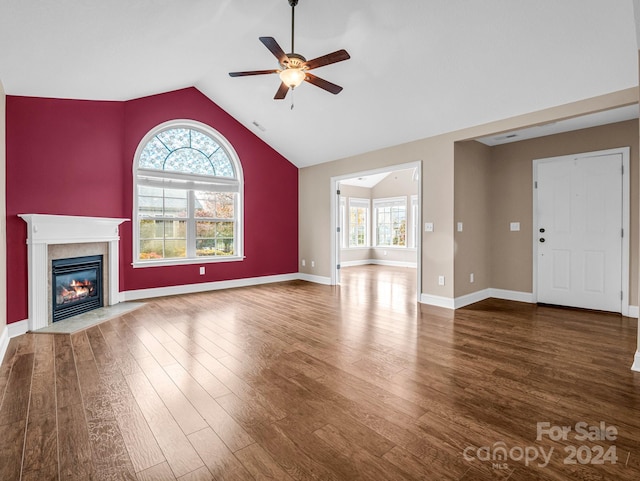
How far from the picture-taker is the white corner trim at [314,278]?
22.5 ft

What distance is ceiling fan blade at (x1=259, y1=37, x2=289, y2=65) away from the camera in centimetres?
272

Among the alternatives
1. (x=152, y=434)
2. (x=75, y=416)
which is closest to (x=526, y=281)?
(x=152, y=434)

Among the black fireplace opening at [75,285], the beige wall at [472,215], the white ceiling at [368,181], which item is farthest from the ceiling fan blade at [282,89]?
the white ceiling at [368,181]

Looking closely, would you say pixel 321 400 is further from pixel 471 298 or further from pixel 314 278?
pixel 314 278

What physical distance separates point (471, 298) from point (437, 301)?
655 mm

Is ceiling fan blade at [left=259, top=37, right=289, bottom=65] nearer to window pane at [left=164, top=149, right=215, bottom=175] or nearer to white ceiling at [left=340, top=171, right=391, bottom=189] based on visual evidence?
A: window pane at [left=164, top=149, right=215, bottom=175]

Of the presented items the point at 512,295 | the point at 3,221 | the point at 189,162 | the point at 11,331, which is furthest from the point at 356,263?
the point at 3,221

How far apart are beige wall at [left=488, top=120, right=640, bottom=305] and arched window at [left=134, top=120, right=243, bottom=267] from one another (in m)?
4.75

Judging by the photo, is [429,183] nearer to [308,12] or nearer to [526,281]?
[526,281]

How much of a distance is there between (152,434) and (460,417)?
5.96 feet

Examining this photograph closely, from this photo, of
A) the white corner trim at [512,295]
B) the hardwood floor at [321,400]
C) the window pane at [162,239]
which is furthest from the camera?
the window pane at [162,239]

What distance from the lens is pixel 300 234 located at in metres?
7.48

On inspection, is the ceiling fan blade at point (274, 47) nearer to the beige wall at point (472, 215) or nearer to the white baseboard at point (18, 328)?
the beige wall at point (472, 215)

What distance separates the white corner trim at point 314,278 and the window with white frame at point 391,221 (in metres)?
4.17
